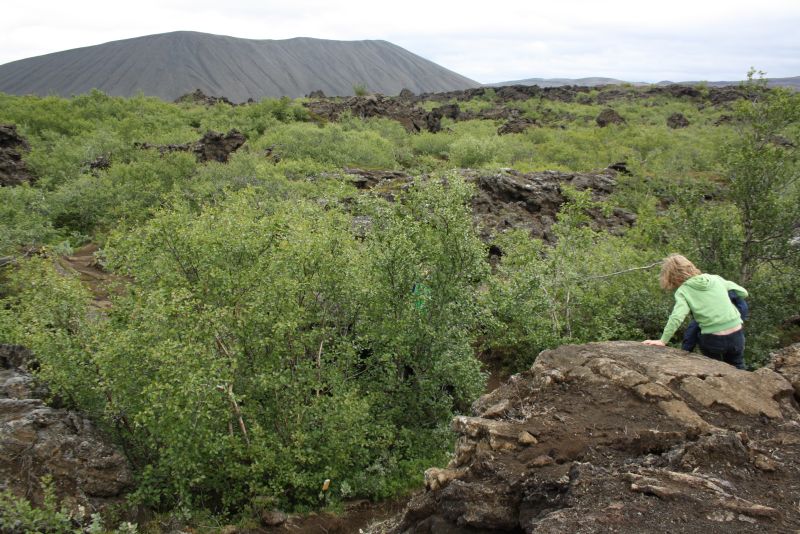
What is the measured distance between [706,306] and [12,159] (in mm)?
42301

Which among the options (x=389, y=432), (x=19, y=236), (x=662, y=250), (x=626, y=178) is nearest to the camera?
(x=389, y=432)

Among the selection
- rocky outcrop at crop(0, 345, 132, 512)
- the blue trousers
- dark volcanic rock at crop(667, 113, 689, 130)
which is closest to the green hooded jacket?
the blue trousers

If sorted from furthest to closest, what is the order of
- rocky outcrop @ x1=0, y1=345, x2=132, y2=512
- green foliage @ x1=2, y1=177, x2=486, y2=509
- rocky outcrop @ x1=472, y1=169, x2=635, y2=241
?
rocky outcrop @ x1=472, y1=169, x2=635, y2=241 → green foliage @ x1=2, y1=177, x2=486, y2=509 → rocky outcrop @ x1=0, y1=345, x2=132, y2=512

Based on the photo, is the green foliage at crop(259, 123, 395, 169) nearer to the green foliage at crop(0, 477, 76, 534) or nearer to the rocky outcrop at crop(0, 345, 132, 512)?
the rocky outcrop at crop(0, 345, 132, 512)

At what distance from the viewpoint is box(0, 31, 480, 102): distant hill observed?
142 meters

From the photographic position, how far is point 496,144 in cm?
4550

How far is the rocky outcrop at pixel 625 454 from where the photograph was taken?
4031 millimetres

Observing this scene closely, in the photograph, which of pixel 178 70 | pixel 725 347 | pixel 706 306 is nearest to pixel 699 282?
pixel 706 306

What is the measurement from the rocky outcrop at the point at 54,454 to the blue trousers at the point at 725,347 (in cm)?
833

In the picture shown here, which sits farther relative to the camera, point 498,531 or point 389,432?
point 389,432

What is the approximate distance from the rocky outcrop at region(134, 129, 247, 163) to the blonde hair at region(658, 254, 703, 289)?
36.9m

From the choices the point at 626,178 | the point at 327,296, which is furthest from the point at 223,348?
the point at 626,178

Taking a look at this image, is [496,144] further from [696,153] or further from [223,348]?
[223,348]

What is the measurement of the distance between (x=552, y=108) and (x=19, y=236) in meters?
80.0
